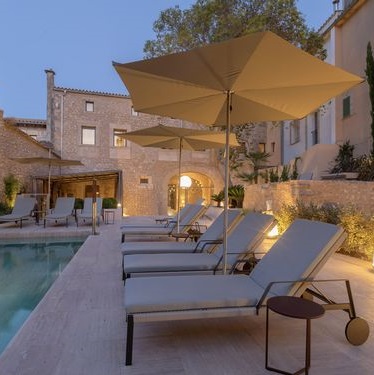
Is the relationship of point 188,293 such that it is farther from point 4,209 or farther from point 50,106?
point 50,106

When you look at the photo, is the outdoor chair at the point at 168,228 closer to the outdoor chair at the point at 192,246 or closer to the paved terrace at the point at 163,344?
the outdoor chair at the point at 192,246

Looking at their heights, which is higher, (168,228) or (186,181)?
(186,181)

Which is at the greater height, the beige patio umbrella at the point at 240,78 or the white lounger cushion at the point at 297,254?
the beige patio umbrella at the point at 240,78

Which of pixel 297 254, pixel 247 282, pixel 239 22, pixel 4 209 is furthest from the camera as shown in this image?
pixel 239 22

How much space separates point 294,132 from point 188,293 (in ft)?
60.8

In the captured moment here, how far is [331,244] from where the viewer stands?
275cm

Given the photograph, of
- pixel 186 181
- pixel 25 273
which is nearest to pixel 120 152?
pixel 186 181

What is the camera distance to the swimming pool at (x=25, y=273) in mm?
3897

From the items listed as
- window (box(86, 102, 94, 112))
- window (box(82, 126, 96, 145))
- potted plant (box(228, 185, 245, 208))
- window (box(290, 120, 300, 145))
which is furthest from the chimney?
window (box(290, 120, 300, 145))

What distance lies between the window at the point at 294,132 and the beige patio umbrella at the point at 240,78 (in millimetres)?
15653

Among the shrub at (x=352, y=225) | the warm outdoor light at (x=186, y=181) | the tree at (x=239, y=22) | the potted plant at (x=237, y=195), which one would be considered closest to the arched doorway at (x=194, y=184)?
the warm outdoor light at (x=186, y=181)

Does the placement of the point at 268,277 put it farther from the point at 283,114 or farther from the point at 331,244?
the point at 283,114

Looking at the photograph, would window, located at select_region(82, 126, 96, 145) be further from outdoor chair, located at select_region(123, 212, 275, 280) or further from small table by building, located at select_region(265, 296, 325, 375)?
small table by building, located at select_region(265, 296, 325, 375)

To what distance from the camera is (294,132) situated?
19.5 metres
